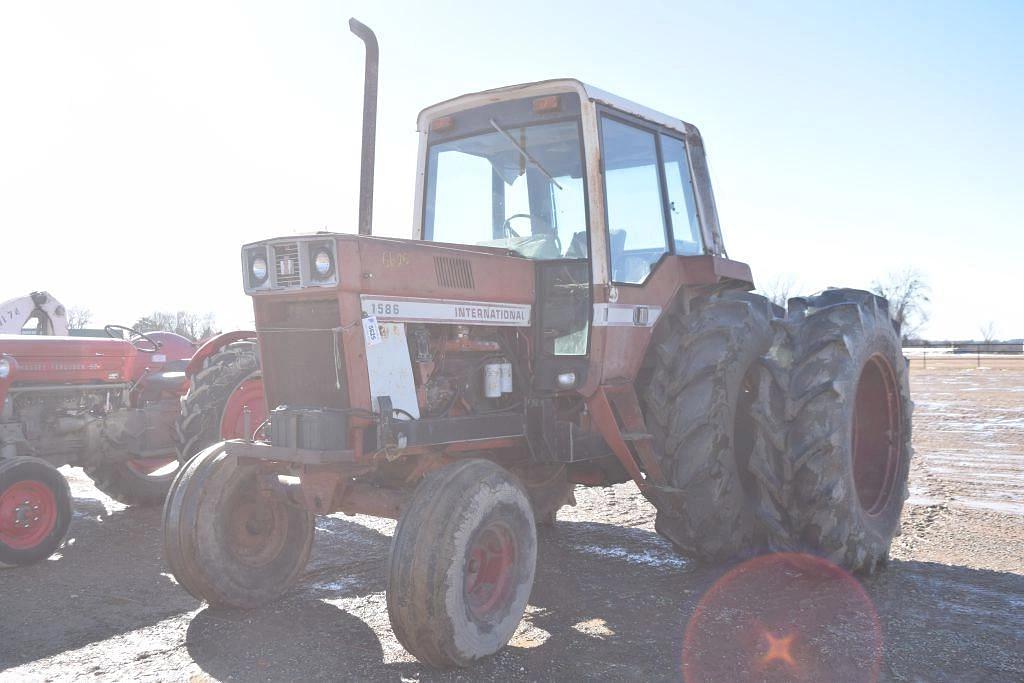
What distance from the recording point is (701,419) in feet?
15.8

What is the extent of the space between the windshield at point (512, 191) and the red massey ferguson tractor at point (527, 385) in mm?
15

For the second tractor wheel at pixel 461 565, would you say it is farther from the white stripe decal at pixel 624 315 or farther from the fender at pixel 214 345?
the fender at pixel 214 345

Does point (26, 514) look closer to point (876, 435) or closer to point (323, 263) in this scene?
point (323, 263)

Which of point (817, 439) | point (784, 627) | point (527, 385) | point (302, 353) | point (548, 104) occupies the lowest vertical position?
point (784, 627)

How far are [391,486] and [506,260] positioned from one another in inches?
52.6

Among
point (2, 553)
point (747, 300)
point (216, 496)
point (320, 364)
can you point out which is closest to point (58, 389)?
point (2, 553)

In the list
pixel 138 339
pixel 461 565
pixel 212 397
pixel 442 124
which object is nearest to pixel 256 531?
pixel 461 565

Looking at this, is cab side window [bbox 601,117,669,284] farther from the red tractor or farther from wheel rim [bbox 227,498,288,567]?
the red tractor

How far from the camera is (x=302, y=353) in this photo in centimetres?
431

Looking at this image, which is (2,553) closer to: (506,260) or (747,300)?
(506,260)

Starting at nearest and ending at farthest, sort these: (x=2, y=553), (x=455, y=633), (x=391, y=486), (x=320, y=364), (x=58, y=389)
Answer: (x=455, y=633), (x=320, y=364), (x=391, y=486), (x=2, y=553), (x=58, y=389)

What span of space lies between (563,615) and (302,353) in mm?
1888

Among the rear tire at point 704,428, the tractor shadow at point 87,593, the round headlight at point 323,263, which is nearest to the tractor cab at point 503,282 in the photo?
the round headlight at point 323,263

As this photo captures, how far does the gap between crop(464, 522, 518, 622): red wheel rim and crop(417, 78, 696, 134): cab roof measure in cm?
245
